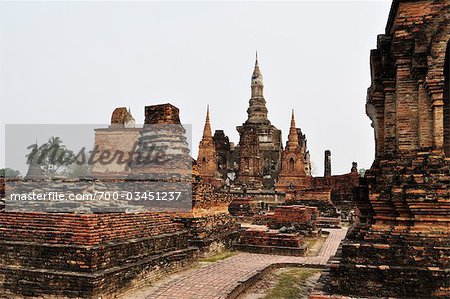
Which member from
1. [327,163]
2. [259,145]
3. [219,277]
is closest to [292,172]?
[259,145]

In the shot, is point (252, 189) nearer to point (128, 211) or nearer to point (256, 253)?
point (256, 253)

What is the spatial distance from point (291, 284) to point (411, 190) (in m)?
3.17

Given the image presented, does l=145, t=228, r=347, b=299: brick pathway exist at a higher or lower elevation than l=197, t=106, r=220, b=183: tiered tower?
lower

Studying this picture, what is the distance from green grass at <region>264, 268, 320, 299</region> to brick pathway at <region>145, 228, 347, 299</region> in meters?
0.44

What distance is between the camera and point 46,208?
6867 mm

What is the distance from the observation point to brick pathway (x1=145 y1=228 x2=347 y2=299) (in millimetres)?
6043

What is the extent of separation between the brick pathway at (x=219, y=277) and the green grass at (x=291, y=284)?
17.4 inches

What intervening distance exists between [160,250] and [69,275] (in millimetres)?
2177

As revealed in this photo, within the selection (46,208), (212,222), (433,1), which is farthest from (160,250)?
(433,1)

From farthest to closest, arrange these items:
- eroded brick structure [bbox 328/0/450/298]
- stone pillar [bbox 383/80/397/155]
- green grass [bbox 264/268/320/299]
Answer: green grass [bbox 264/268/320/299], stone pillar [bbox 383/80/397/155], eroded brick structure [bbox 328/0/450/298]

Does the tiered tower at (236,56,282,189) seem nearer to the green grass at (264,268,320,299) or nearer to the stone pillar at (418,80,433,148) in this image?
the green grass at (264,268,320,299)

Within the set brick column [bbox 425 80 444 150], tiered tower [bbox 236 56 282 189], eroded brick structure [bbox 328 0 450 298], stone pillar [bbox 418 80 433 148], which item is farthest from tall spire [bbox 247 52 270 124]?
brick column [bbox 425 80 444 150]

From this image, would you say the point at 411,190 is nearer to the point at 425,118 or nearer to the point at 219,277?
the point at 425,118

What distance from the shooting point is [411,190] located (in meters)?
4.79
